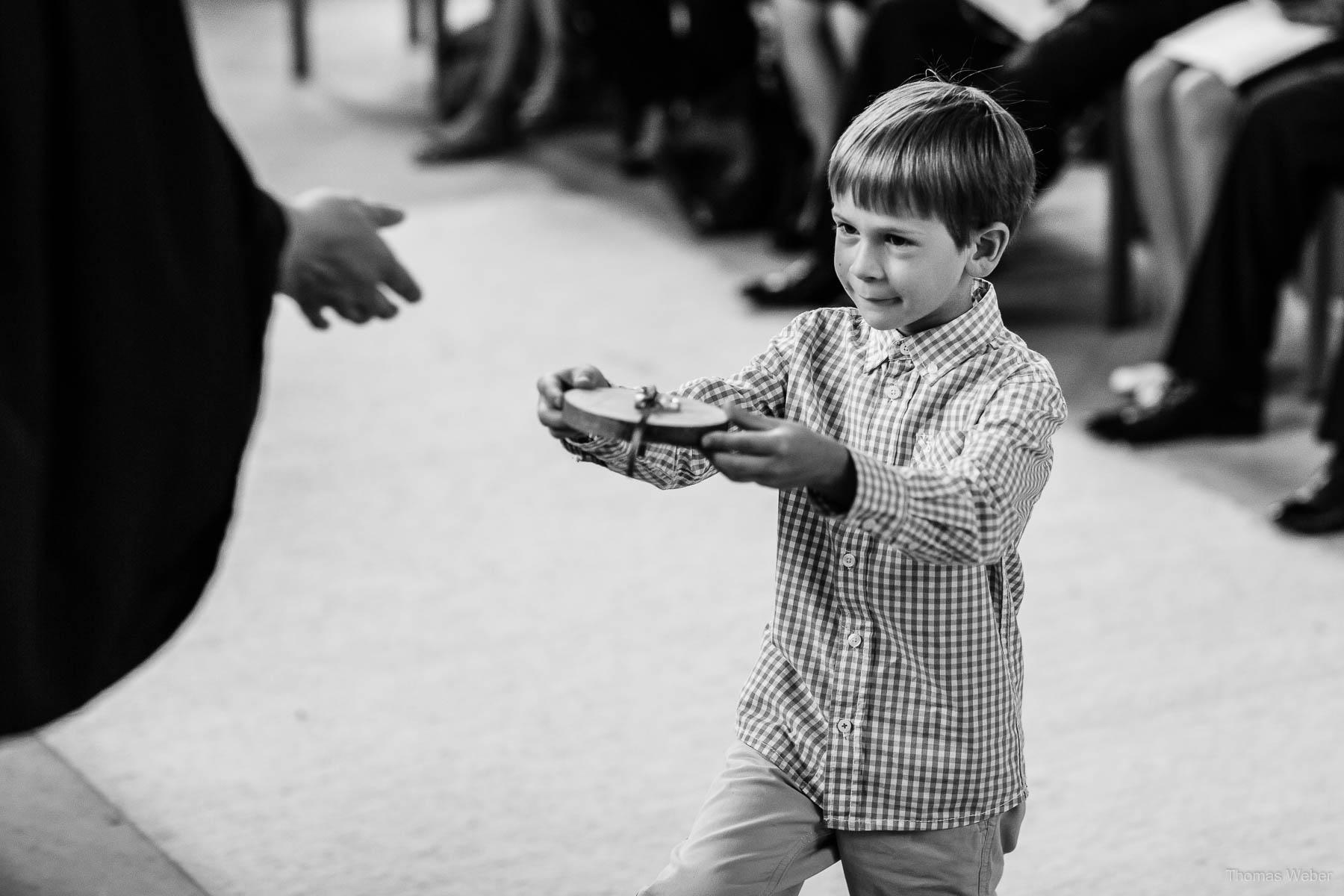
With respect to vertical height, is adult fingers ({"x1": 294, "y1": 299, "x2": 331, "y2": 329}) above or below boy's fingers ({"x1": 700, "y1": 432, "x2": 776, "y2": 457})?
below

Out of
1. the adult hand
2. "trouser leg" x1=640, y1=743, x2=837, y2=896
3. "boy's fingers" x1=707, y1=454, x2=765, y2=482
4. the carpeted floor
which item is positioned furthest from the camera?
the carpeted floor

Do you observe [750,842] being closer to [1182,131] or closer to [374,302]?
[374,302]

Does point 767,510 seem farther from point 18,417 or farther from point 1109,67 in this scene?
point 18,417

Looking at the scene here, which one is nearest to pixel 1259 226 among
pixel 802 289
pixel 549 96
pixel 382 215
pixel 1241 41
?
pixel 1241 41

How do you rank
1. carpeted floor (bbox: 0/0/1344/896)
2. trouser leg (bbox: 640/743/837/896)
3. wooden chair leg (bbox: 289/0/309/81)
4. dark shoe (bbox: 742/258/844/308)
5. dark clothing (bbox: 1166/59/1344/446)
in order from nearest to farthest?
trouser leg (bbox: 640/743/837/896) < carpeted floor (bbox: 0/0/1344/896) < dark clothing (bbox: 1166/59/1344/446) < dark shoe (bbox: 742/258/844/308) < wooden chair leg (bbox: 289/0/309/81)

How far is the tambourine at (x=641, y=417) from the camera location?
132 cm

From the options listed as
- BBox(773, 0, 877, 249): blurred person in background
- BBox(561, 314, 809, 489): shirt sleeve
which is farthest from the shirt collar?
BBox(773, 0, 877, 249): blurred person in background

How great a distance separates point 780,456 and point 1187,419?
2.26m

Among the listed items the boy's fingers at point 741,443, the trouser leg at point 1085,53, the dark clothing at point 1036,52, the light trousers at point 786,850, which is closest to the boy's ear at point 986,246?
the boy's fingers at point 741,443

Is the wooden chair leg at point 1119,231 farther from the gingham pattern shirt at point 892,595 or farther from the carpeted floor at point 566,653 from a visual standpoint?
the gingham pattern shirt at point 892,595

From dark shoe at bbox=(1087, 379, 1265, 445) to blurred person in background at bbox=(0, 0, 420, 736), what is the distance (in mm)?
1951

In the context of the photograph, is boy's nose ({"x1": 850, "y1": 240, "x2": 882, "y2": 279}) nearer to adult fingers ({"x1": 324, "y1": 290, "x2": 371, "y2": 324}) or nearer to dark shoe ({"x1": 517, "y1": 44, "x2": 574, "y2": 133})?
adult fingers ({"x1": 324, "y1": 290, "x2": 371, "y2": 324})

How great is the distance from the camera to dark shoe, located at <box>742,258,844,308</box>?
4.04 metres

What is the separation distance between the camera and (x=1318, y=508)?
299 cm
